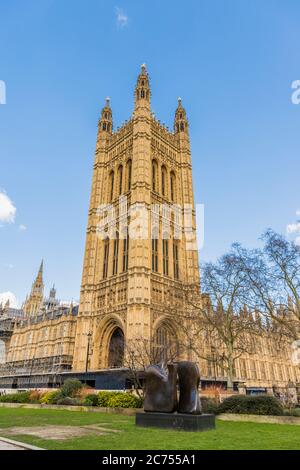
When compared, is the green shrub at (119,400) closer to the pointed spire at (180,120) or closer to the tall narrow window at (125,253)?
the tall narrow window at (125,253)

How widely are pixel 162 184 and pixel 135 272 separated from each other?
55.7ft

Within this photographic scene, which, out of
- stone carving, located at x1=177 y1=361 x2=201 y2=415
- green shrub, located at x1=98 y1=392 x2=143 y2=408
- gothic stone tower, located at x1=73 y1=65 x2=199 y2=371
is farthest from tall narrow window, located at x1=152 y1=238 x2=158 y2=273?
stone carving, located at x1=177 y1=361 x2=201 y2=415

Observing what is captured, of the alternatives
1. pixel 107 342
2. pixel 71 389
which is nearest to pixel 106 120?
pixel 107 342

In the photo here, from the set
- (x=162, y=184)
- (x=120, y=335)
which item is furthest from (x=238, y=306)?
(x=162, y=184)

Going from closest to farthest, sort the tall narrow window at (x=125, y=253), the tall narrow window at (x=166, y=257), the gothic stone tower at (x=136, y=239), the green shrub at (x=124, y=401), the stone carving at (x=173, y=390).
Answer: the stone carving at (x=173, y=390) → the green shrub at (x=124, y=401) → the gothic stone tower at (x=136, y=239) → the tall narrow window at (x=125, y=253) → the tall narrow window at (x=166, y=257)

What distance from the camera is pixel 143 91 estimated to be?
49.6 meters

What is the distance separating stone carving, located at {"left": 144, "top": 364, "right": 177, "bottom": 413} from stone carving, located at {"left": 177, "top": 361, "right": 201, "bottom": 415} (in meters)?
0.21

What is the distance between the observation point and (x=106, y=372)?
105ft

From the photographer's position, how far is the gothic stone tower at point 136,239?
36.5 metres

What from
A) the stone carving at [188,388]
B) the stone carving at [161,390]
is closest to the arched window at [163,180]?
the stone carving at [161,390]

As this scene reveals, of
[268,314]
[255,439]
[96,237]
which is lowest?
[255,439]

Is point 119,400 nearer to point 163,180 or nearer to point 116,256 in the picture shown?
point 116,256

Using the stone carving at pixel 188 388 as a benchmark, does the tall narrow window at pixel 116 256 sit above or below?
above
